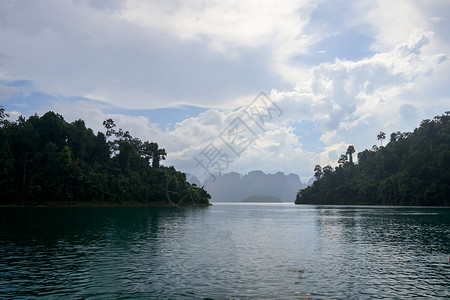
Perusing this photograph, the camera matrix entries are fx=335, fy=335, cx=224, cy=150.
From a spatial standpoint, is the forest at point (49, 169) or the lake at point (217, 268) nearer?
the lake at point (217, 268)

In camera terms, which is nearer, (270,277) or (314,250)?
(270,277)

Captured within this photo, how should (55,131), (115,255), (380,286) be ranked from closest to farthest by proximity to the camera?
(380,286), (115,255), (55,131)

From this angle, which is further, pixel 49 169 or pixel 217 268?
pixel 49 169

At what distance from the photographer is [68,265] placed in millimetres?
30625

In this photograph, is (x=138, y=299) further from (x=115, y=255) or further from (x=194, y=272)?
(x=115, y=255)

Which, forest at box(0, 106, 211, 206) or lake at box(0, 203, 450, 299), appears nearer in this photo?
lake at box(0, 203, 450, 299)

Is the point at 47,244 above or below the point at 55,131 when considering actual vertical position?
below

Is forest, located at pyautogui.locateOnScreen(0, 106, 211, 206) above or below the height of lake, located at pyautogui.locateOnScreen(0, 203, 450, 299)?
above

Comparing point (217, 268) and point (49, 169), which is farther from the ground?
point (49, 169)

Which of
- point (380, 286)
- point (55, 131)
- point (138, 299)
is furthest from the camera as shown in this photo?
point (55, 131)

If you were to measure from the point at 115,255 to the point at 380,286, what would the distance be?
26.1 metres

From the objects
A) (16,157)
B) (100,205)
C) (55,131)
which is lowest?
(100,205)

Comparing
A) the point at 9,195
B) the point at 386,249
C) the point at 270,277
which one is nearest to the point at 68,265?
the point at 270,277

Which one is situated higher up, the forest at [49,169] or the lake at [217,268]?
the forest at [49,169]
